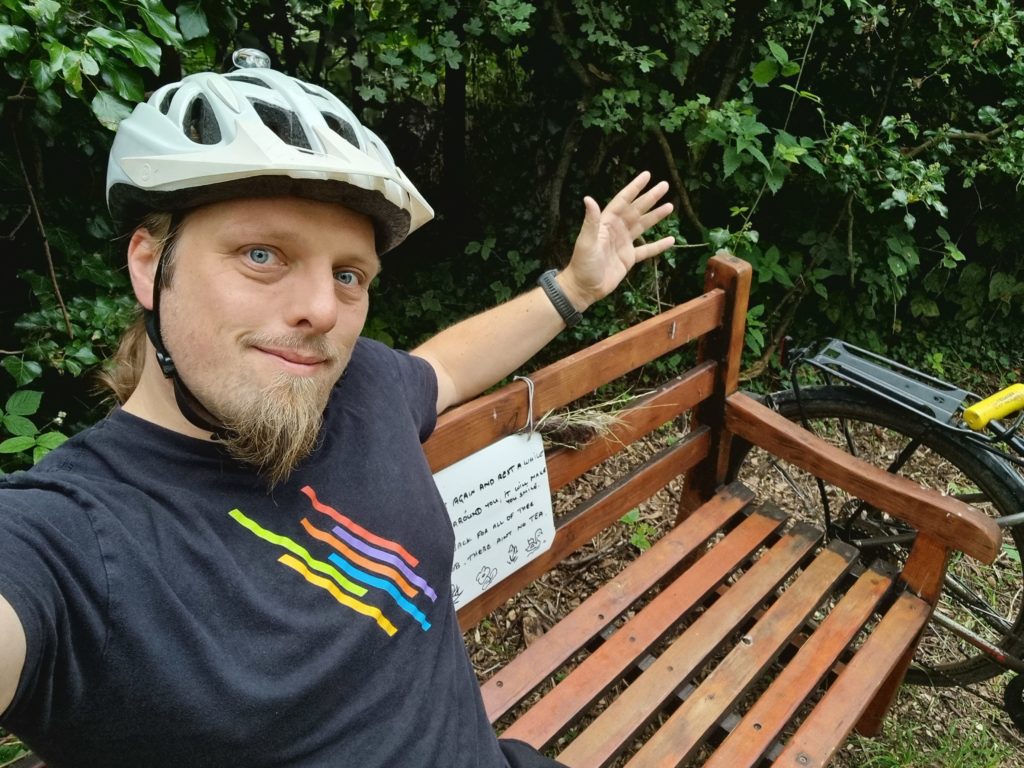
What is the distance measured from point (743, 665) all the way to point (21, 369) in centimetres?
216

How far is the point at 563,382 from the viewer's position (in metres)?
1.96

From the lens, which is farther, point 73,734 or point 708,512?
point 708,512

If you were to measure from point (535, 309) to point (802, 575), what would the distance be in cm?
125

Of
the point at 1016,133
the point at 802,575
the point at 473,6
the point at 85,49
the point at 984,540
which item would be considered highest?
the point at 473,6

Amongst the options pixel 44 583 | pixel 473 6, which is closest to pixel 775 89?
pixel 473 6

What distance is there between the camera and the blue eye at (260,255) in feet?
3.79

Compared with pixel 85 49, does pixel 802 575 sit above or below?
below

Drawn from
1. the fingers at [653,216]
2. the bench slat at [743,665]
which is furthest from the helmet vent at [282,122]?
the bench slat at [743,665]

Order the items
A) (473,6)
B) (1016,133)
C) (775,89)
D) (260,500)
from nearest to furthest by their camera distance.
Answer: (260,500) < (473,6) < (1016,133) < (775,89)

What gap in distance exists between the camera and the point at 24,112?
195 centimetres

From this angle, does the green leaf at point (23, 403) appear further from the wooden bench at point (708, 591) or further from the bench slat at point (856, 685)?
the bench slat at point (856, 685)

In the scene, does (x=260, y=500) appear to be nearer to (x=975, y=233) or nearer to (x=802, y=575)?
(x=802, y=575)

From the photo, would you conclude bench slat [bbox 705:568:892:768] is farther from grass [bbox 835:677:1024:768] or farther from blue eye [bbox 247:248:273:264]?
blue eye [bbox 247:248:273:264]

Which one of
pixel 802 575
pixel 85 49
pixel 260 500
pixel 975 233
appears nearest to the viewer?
pixel 260 500
